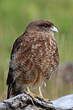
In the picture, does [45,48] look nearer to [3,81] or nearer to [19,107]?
[3,81]

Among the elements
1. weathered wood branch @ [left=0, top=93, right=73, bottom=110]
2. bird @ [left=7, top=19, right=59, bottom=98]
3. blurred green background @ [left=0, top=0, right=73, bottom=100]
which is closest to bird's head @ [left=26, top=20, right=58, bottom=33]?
bird @ [left=7, top=19, right=59, bottom=98]

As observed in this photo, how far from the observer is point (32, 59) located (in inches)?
358

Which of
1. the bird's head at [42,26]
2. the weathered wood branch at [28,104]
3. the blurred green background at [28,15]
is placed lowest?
the blurred green background at [28,15]

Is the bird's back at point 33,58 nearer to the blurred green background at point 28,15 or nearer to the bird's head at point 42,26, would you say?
the bird's head at point 42,26

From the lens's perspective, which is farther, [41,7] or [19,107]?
[41,7]

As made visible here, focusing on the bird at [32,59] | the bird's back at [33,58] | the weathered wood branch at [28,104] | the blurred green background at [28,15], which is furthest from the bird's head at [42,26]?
the blurred green background at [28,15]

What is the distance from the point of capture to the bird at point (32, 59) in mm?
9102

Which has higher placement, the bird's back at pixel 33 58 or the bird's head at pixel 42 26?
the bird's head at pixel 42 26

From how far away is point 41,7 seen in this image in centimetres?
1638

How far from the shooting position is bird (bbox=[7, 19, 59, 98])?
9.10 m

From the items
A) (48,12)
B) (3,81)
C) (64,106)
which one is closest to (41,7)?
(48,12)

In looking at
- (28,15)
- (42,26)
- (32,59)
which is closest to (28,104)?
(32,59)

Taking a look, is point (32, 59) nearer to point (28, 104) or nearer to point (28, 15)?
point (28, 104)

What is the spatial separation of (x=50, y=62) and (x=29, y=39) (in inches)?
15.3
